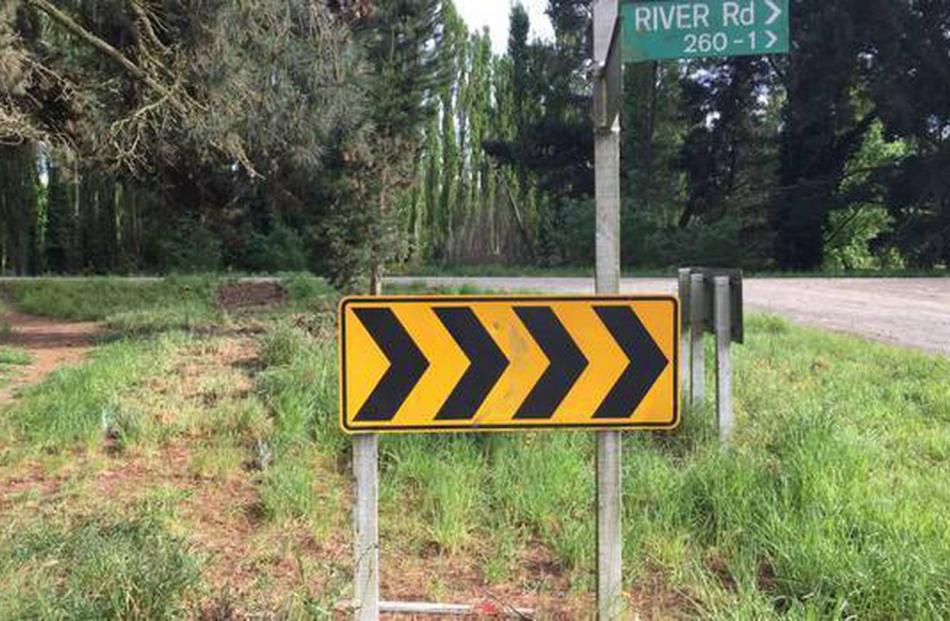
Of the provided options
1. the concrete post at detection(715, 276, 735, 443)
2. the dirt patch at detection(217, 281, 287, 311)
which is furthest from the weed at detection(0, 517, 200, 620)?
the dirt patch at detection(217, 281, 287, 311)

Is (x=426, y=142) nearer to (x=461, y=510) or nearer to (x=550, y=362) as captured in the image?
(x=461, y=510)

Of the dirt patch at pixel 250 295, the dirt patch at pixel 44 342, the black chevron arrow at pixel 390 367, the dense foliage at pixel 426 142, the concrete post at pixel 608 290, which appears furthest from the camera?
the dirt patch at pixel 250 295

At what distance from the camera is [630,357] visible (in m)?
3.09

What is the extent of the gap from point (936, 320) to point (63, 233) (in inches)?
1000

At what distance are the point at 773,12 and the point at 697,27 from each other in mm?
279


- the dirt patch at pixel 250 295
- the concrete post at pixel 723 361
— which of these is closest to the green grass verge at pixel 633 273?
the dirt patch at pixel 250 295

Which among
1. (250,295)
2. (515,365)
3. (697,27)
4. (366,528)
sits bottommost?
(366,528)

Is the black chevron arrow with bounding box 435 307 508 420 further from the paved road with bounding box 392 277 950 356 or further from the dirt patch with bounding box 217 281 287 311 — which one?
the dirt patch with bounding box 217 281 287 311

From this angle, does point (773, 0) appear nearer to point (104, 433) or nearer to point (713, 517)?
point (713, 517)

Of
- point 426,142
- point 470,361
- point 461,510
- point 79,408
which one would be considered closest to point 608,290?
point 470,361

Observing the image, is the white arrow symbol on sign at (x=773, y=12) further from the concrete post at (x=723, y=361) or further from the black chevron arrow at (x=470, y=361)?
the concrete post at (x=723, y=361)

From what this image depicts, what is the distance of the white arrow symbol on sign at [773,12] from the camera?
3.42 meters

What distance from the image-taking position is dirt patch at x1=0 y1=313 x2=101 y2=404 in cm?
839

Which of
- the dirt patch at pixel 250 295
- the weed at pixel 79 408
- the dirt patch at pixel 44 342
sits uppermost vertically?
the dirt patch at pixel 250 295
